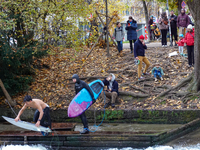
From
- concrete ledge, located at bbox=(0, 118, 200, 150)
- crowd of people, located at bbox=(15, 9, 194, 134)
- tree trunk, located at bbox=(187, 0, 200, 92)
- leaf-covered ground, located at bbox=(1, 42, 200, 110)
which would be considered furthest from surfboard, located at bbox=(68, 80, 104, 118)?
tree trunk, located at bbox=(187, 0, 200, 92)

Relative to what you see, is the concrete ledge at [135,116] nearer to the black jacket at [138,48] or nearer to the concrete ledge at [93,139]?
the concrete ledge at [93,139]

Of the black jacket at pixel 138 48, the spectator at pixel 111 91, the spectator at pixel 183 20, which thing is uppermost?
the spectator at pixel 183 20

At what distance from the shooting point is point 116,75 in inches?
605

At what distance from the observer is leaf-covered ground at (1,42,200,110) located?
41.3ft

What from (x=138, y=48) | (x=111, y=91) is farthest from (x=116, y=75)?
(x=111, y=91)

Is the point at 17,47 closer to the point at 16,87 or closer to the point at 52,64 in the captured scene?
the point at 16,87

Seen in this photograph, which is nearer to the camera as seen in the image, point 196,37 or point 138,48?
point 196,37

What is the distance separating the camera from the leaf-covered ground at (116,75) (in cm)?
1259

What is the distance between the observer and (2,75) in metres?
14.5

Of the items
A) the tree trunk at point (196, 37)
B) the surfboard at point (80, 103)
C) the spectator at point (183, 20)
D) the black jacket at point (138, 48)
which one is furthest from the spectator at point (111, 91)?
the spectator at point (183, 20)

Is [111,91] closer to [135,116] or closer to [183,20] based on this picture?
[135,116]

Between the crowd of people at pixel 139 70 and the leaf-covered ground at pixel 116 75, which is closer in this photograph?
the crowd of people at pixel 139 70

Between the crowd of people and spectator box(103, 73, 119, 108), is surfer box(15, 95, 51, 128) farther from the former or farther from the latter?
spectator box(103, 73, 119, 108)

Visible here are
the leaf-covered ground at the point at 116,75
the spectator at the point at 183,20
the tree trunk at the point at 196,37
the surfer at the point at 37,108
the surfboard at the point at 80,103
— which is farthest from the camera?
the spectator at the point at 183,20
